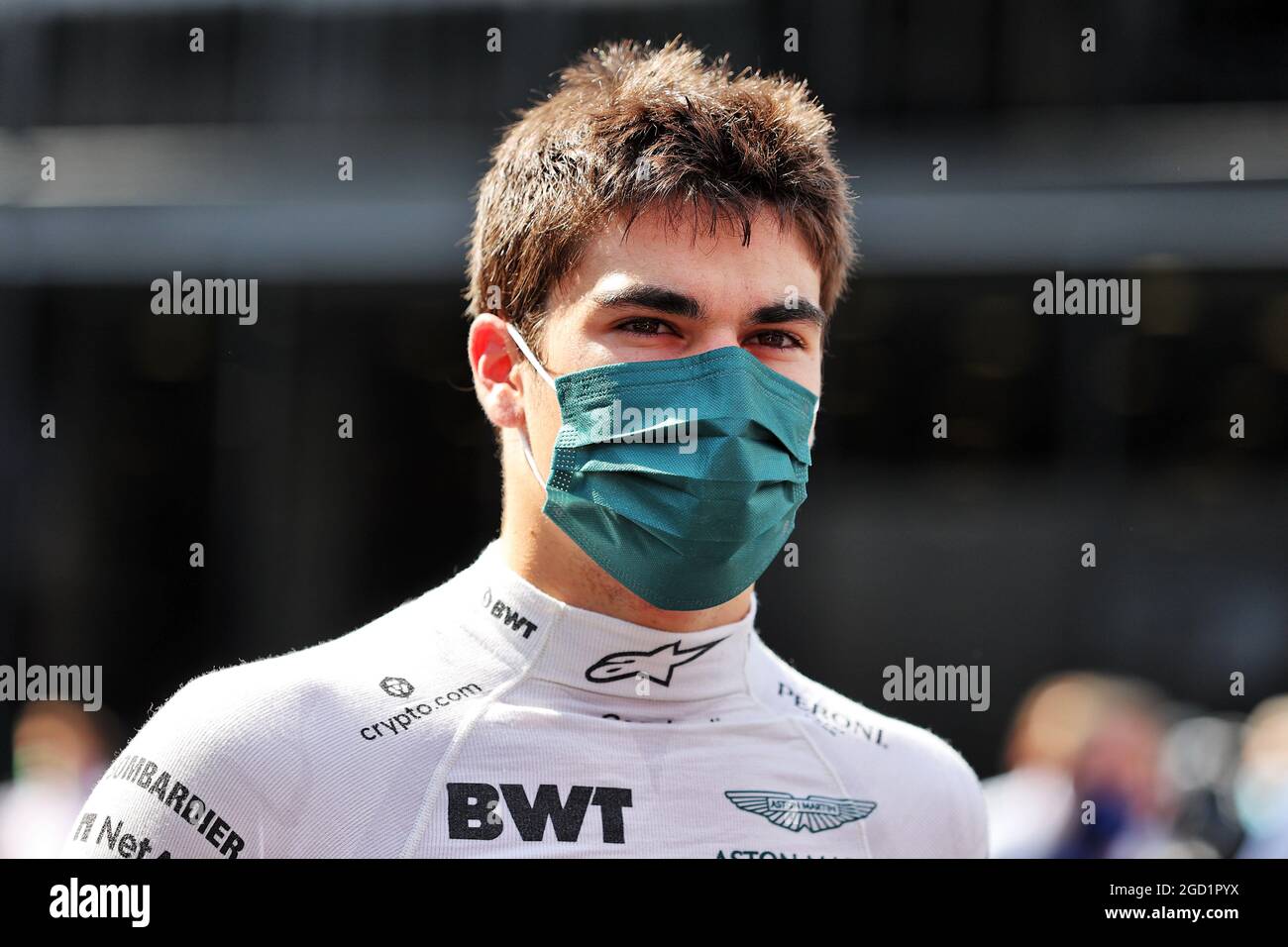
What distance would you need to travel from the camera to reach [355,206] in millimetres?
6852

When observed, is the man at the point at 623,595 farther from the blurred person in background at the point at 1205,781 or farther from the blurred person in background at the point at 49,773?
the blurred person in background at the point at 49,773

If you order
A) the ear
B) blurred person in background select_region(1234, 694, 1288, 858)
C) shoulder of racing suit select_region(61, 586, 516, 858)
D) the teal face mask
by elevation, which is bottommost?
blurred person in background select_region(1234, 694, 1288, 858)

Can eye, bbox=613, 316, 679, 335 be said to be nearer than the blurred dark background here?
Yes

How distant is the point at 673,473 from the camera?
2.13 meters

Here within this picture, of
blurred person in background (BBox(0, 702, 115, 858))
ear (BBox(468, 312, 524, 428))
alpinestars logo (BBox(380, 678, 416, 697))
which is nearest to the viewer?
alpinestars logo (BBox(380, 678, 416, 697))

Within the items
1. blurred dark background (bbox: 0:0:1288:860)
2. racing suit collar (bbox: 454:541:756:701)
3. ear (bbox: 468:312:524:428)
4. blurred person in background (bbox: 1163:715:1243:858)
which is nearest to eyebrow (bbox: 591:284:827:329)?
ear (bbox: 468:312:524:428)

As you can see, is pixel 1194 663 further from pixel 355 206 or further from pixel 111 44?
pixel 111 44

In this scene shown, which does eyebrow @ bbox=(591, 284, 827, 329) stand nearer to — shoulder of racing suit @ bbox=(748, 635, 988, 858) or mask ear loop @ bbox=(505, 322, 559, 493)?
mask ear loop @ bbox=(505, 322, 559, 493)

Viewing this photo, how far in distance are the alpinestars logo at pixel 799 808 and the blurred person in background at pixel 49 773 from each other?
9.61 feet

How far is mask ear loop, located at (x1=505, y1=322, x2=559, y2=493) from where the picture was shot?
219 cm

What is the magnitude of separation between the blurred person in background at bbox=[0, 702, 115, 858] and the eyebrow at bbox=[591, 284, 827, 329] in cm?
307

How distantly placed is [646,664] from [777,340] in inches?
24.6

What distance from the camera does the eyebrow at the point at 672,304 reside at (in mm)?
A: 2074
